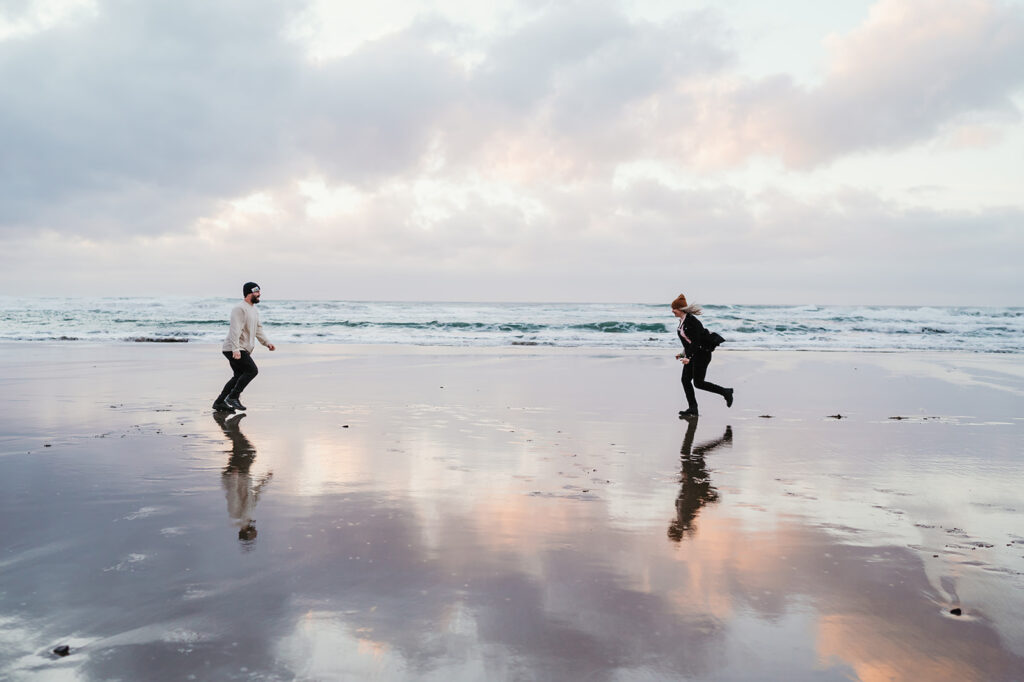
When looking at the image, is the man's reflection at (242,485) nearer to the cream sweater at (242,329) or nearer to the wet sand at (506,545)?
the wet sand at (506,545)

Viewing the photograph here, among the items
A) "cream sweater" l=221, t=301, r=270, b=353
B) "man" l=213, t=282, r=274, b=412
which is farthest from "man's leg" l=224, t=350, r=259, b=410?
"cream sweater" l=221, t=301, r=270, b=353

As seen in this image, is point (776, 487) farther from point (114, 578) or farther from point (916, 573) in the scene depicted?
point (114, 578)

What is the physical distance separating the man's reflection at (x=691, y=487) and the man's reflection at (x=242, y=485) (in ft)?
9.50

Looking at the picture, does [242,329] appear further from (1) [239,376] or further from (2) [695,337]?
(2) [695,337]

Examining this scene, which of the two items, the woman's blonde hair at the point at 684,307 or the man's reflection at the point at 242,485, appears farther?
the woman's blonde hair at the point at 684,307

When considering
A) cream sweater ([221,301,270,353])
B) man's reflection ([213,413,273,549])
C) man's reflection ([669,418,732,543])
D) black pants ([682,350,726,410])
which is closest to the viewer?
man's reflection ([213,413,273,549])

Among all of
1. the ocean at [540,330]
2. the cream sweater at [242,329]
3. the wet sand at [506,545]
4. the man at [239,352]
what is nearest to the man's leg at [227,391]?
the man at [239,352]

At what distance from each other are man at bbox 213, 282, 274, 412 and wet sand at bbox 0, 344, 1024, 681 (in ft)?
1.52

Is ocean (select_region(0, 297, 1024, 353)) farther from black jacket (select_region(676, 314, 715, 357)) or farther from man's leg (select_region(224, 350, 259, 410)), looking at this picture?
man's leg (select_region(224, 350, 259, 410))

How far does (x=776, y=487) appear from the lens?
626 cm

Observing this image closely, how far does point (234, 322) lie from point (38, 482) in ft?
15.6

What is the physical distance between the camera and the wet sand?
10.2 feet

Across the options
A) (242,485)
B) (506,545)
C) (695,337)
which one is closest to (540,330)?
(695,337)

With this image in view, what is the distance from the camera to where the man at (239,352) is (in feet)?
34.0
